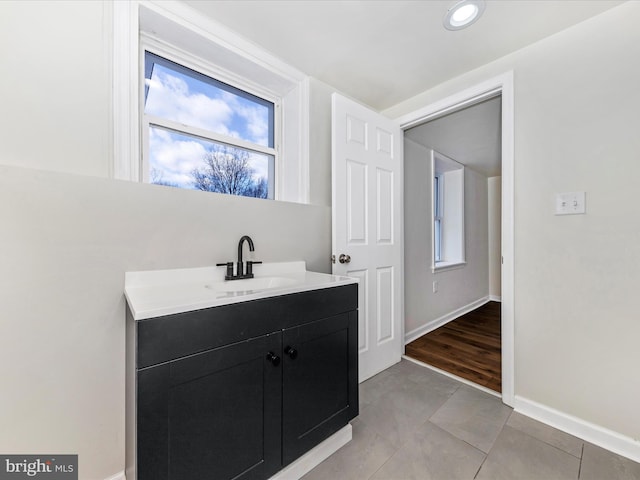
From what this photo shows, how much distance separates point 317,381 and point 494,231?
480 centimetres

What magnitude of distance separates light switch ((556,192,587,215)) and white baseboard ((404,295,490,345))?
5.86 feet

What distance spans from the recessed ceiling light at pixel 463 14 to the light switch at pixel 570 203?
44.5 inches

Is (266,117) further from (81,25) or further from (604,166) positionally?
(604,166)

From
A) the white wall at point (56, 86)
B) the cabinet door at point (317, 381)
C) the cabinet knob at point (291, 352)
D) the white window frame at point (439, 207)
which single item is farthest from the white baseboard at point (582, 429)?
the white wall at point (56, 86)

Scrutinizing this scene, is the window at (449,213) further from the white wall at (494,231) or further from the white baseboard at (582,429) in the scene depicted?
the white baseboard at (582,429)

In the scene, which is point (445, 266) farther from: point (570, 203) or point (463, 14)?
point (463, 14)

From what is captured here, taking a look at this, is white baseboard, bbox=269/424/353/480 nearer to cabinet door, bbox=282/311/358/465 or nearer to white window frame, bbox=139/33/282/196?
cabinet door, bbox=282/311/358/465

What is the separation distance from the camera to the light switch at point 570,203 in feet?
4.97

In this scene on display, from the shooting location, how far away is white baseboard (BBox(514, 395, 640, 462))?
1.35 meters

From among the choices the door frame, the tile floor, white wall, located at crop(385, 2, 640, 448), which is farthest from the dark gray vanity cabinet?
white wall, located at crop(385, 2, 640, 448)

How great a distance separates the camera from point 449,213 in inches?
163

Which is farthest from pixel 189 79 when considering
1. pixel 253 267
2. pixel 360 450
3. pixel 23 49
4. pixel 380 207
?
pixel 360 450

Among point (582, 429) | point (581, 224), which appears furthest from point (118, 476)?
point (581, 224)

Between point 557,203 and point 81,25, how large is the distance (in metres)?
2.61
